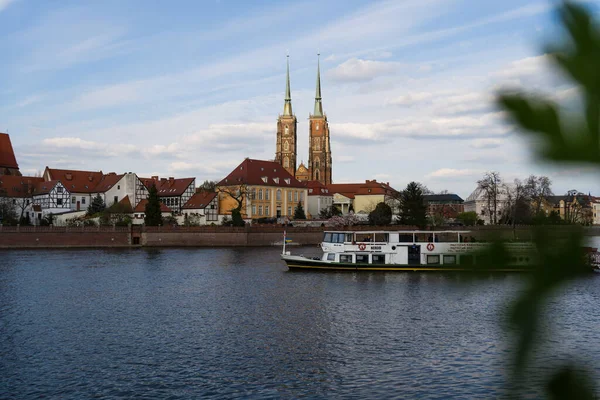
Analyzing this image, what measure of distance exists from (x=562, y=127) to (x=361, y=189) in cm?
13180

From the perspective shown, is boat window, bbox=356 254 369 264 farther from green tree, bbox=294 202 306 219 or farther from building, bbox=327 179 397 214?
building, bbox=327 179 397 214

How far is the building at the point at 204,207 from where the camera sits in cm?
9052

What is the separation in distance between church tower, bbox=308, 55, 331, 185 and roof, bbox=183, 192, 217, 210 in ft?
206

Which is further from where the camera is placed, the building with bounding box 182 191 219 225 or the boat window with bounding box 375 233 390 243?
the building with bounding box 182 191 219 225

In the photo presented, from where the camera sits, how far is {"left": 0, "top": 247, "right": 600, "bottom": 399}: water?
15.9 meters

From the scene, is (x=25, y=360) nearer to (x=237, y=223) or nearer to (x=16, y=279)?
(x=16, y=279)

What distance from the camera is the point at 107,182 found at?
95.5 metres

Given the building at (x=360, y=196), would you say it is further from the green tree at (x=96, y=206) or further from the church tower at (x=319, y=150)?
the green tree at (x=96, y=206)

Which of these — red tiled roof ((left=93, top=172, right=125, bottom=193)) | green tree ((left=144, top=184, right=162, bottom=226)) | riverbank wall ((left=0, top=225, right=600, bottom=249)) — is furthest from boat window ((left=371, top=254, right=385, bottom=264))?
red tiled roof ((left=93, top=172, right=125, bottom=193))

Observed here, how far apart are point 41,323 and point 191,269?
2135 centimetres

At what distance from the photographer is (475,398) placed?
14.8 m

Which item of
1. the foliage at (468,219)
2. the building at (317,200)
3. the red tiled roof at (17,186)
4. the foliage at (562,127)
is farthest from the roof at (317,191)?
the foliage at (562,127)

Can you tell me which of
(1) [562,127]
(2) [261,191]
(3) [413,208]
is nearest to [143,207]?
(2) [261,191]

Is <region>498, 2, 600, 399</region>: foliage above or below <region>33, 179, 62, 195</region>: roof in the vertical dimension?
below
